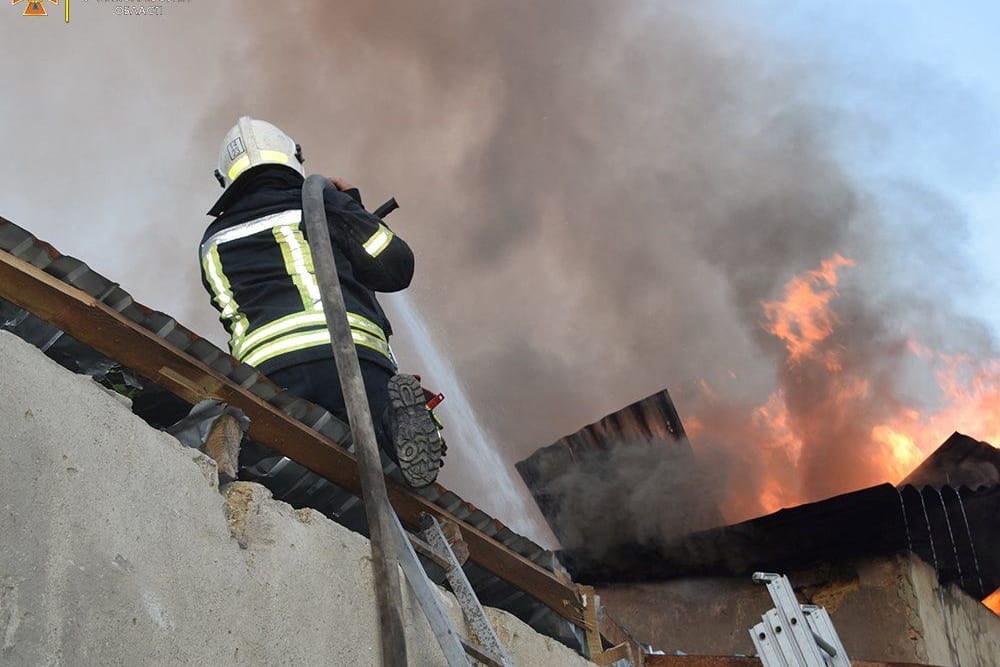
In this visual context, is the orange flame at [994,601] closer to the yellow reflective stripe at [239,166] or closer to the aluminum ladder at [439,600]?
the aluminum ladder at [439,600]

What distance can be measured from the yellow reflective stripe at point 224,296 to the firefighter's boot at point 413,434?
3.32ft

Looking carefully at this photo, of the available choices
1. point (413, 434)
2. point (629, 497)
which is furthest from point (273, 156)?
point (629, 497)

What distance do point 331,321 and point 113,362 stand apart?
0.86 meters

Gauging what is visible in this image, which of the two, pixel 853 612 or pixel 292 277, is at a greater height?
pixel 292 277

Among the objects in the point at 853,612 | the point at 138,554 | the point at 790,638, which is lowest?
the point at 790,638

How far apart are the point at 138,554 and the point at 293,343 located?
1.81 m

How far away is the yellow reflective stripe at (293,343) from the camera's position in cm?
477

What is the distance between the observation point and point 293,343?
4.79 metres

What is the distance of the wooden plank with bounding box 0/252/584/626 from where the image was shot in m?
3.32

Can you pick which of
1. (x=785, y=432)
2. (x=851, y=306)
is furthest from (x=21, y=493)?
(x=851, y=306)

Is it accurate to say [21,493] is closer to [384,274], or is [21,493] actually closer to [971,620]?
[384,274]

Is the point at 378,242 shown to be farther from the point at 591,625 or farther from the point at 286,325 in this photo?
the point at 591,625

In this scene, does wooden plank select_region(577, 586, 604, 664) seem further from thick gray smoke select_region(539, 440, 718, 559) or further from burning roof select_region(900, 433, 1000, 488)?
burning roof select_region(900, 433, 1000, 488)

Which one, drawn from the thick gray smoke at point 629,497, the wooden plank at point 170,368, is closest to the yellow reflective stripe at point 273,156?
the wooden plank at point 170,368
